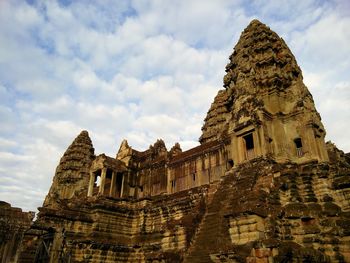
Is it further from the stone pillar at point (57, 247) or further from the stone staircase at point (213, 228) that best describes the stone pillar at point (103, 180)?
the stone pillar at point (57, 247)

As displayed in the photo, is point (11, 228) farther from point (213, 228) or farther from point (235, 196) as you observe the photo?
point (235, 196)

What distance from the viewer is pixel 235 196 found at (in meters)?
16.3

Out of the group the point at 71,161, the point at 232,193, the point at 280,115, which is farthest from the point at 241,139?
the point at 71,161

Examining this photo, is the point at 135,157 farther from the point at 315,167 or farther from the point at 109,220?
the point at 315,167

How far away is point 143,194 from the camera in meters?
29.0

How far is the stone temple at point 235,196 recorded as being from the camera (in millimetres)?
13477

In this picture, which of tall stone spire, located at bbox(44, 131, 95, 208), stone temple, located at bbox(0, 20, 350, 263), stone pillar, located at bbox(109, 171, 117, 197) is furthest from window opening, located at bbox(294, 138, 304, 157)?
tall stone spire, located at bbox(44, 131, 95, 208)

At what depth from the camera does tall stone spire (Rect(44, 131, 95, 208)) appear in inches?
1757

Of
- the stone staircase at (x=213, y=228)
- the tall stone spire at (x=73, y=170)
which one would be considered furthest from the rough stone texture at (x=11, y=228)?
the stone staircase at (x=213, y=228)

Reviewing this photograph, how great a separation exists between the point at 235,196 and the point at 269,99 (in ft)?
24.9

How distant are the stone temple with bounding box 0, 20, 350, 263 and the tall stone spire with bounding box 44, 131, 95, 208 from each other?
11.3 meters

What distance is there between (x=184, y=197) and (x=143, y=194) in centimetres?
782

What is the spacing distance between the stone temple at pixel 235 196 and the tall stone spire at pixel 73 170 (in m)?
11.3

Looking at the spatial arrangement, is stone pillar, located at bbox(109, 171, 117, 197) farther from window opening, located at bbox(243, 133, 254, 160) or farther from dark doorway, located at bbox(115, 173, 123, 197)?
window opening, located at bbox(243, 133, 254, 160)
